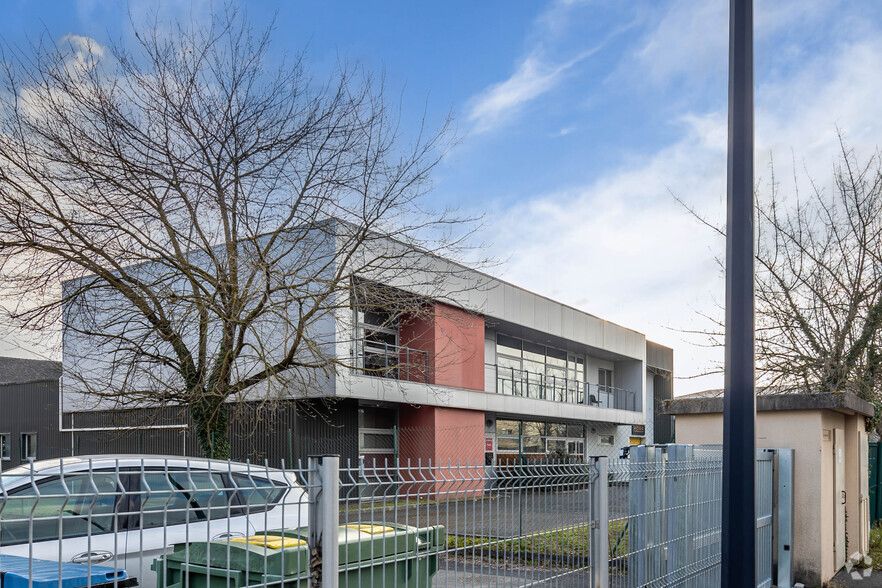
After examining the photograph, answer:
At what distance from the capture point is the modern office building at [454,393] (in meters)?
23.1

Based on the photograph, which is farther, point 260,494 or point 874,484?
point 874,484

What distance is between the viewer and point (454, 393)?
27328 mm

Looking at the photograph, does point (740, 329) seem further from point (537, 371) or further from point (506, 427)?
point (537, 371)

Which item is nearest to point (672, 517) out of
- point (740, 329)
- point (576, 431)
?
point (740, 329)

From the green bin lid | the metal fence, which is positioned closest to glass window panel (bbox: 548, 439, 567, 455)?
the metal fence

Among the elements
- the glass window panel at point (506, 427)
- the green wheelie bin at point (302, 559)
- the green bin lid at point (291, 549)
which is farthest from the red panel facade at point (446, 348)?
the green bin lid at point (291, 549)

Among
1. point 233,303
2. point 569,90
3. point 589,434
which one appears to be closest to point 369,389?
point 233,303

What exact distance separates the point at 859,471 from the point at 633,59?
25.1 ft

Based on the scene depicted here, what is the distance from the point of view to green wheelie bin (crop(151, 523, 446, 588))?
3686 mm

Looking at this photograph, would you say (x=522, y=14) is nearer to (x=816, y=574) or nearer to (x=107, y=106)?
(x=107, y=106)

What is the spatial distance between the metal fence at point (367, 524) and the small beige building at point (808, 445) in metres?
2.22

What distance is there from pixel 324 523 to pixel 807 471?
9.11 meters

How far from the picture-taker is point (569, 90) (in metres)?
11.4

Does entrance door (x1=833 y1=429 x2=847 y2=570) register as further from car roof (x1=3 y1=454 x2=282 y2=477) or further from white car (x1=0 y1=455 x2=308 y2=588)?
car roof (x1=3 y1=454 x2=282 y2=477)
